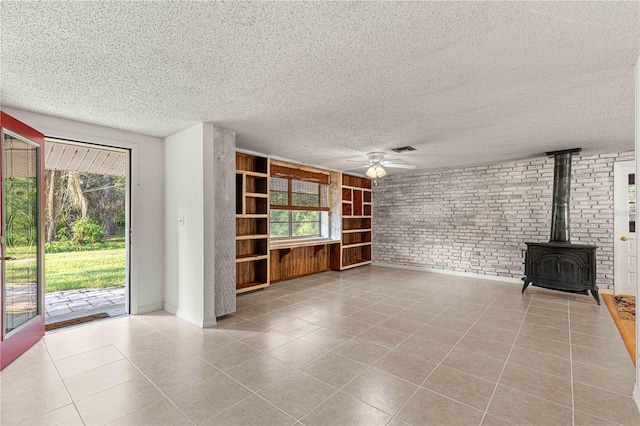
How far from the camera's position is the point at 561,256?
15.7 ft

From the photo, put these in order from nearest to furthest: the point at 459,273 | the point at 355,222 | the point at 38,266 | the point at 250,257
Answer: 1. the point at 38,266
2. the point at 250,257
3. the point at 459,273
4. the point at 355,222

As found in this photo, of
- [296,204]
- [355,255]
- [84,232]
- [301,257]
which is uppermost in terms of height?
[296,204]

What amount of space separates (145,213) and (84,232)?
14.6 feet

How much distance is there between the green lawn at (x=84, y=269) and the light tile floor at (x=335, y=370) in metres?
2.93

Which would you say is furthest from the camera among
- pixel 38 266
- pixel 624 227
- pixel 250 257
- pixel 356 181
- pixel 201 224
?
pixel 356 181

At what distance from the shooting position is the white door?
489 centimetres

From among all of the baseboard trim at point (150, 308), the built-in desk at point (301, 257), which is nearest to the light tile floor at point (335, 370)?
the baseboard trim at point (150, 308)

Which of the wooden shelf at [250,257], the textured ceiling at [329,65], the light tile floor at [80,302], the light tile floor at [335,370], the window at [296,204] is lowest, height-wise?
the light tile floor at [80,302]

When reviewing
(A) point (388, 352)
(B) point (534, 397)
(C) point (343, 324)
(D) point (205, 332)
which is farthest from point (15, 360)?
(B) point (534, 397)

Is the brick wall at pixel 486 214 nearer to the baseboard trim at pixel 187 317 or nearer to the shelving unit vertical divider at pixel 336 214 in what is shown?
the shelving unit vertical divider at pixel 336 214

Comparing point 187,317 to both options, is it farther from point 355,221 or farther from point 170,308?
point 355,221

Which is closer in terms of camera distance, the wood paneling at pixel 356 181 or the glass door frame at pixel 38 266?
the glass door frame at pixel 38 266

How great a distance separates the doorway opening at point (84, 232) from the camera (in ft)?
15.3

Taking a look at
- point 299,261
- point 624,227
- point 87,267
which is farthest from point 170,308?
point 624,227
